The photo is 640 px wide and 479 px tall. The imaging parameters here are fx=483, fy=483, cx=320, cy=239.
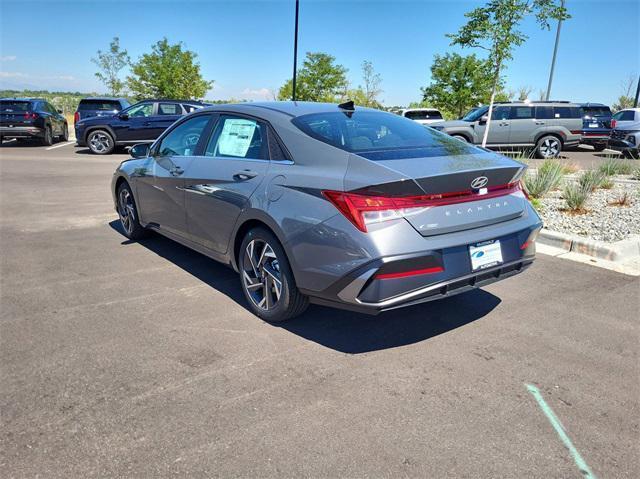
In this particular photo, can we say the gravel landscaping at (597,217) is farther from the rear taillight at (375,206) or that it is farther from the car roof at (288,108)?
the rear taillight at (375,206)

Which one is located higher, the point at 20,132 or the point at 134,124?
the point at 134,124

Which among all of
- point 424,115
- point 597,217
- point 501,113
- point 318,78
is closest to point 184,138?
point 597,217

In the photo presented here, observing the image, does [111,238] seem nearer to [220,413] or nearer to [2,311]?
[2,311]

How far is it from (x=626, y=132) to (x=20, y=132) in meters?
20.9

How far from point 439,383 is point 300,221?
1300 millimetres

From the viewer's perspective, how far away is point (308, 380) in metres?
2.89

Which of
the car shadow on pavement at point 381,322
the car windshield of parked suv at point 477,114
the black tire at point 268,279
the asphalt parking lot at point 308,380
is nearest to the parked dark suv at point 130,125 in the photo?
the car windshield of parked suv at point 477,114

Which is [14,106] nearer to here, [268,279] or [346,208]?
[268,279]

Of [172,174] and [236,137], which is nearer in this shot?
[236,137]

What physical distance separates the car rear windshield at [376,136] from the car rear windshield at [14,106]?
1733cm

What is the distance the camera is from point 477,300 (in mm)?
4133

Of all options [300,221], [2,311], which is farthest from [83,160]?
[300,221]

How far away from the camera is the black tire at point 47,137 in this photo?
1781 cm

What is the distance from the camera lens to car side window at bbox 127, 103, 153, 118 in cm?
1594
